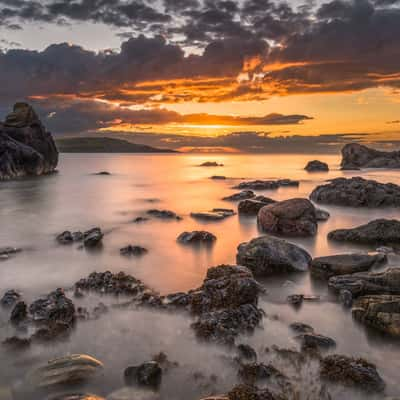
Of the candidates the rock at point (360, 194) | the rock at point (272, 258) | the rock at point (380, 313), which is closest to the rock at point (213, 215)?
the rock at point (360, 194)

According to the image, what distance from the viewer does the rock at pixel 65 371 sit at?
6.22m

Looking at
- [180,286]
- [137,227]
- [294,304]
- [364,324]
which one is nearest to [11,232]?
[137,227]

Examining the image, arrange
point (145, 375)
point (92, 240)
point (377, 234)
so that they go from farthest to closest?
point (377, 234) < point (92, 240) < point (145, 375)

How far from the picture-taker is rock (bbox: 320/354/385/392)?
20.5ft

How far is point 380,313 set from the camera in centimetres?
819

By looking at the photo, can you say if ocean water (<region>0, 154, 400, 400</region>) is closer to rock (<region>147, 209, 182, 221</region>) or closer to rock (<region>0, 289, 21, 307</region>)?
rock (<region>0, 289, 21, 307</region>)

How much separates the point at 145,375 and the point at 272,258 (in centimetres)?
667

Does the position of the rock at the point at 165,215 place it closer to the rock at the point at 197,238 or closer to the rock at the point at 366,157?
the rock at the point at 197,238

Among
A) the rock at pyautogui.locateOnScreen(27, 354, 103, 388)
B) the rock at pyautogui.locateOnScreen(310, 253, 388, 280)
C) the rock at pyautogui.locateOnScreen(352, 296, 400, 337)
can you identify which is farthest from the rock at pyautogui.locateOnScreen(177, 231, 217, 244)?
the rock at pyautogui.locateOnScreen(27, 354, 103, 388)

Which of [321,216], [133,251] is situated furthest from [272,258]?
[321,216]

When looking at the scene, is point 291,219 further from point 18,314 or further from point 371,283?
point 18,314

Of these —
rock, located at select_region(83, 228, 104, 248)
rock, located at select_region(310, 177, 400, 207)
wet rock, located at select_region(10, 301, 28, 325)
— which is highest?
wet rock, located at select_region(10, 301, 28, 325)

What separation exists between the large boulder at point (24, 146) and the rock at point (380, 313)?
5946 cm

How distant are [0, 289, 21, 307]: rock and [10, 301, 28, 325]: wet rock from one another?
0.84 metres
